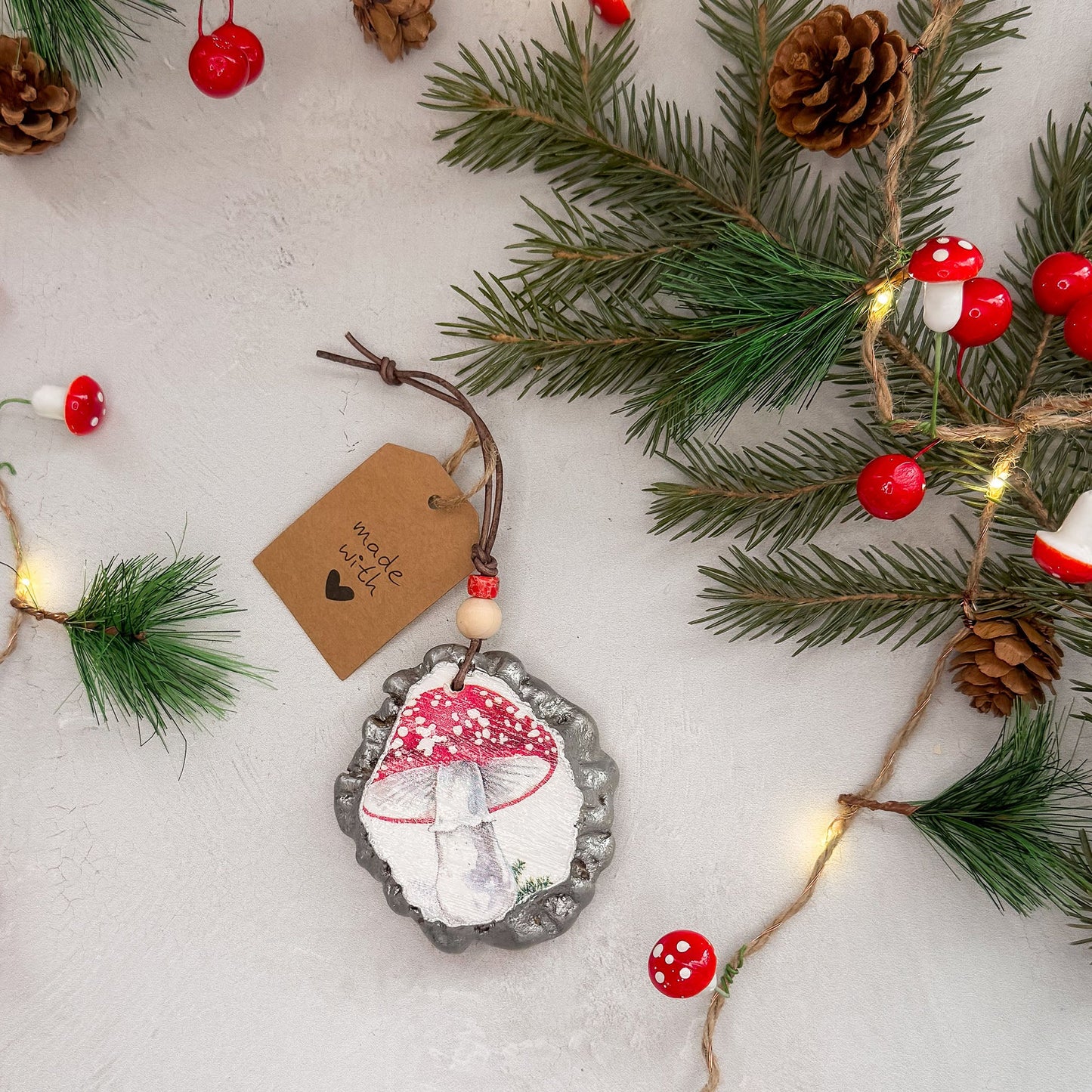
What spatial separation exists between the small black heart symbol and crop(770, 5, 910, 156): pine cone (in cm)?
51

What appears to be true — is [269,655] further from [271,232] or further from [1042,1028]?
[1042,1028]

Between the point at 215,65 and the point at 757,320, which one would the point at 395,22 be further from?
the point at 757,320

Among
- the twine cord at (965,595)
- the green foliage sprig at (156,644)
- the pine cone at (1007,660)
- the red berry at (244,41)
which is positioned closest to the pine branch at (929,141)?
the twine cord at (965,595)

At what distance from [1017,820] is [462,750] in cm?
44

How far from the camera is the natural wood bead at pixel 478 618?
2.40 ft

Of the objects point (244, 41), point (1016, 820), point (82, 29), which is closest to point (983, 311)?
point (1016, 820)

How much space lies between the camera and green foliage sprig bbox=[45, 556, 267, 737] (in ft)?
2.50

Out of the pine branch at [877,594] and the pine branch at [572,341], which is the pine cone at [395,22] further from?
the pine branch at [877,594]

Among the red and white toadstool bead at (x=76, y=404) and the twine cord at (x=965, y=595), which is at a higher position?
the red and white toadstool bead at (x=76, y=404)

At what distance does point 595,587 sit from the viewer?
77 centimetres

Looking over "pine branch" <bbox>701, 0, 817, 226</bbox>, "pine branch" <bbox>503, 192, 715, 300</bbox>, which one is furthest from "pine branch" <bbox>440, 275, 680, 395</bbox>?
"pine branch" <bbox>701, 0, 817, 226</bbox>

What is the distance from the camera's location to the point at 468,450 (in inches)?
30.2

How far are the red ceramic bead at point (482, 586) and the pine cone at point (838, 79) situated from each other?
408 millimetres

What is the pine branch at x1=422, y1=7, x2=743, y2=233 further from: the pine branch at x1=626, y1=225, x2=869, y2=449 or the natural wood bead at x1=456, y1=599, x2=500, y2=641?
the natural wood bead at x1=456, y1=599, x2=500, y2=641
